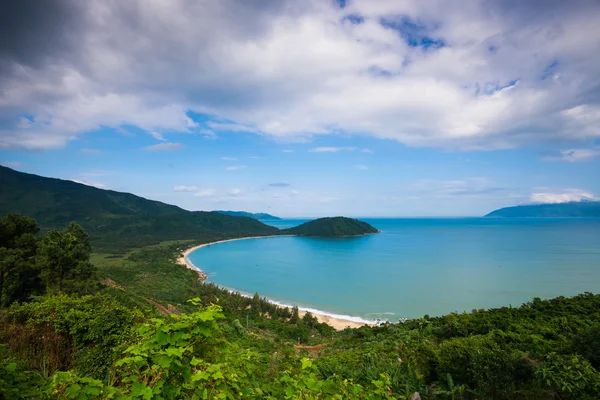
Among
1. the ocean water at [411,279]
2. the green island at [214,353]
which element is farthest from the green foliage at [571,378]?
the ocean water at [411,279]

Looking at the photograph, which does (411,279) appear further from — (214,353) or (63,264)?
(214,353)

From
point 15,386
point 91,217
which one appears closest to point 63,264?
point 15,386

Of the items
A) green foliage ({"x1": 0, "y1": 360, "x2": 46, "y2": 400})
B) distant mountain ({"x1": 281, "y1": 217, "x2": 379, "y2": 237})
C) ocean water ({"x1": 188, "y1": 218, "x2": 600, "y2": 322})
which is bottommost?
ocean water ({"x1": 188, "y1": 218, "x2": 600, "y2": 322})

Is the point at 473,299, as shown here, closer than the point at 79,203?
Yes

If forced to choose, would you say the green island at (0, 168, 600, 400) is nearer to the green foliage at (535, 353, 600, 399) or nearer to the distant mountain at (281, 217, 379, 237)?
the green foliage at (535, 353, 600, 399)

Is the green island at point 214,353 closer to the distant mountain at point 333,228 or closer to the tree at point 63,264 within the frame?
the tree at point 63,264

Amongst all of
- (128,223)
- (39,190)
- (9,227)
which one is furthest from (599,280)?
(39,190)

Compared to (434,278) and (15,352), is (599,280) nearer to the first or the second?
(434,278)

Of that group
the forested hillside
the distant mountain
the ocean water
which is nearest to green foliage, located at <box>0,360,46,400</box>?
the forested hillside
